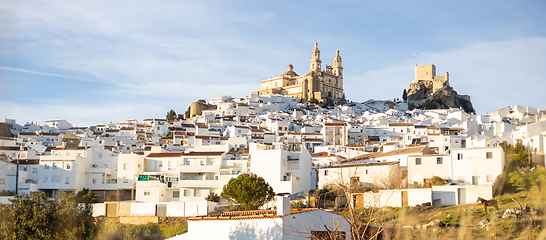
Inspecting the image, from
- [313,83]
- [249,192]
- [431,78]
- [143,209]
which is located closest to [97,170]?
[143,209]

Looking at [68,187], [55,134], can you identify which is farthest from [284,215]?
[55,134]

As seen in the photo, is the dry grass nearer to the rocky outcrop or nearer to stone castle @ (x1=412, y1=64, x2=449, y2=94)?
the rocky outcrop

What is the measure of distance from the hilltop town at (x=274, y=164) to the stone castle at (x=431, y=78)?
29.7 m

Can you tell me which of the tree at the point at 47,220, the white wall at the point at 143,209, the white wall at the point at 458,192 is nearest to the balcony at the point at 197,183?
the white wall at the point at 143,209

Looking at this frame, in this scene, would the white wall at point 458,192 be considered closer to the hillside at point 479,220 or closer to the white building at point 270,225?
the hillside at point 479,220

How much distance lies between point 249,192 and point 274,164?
3583 millimetres

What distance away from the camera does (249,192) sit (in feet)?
73.9

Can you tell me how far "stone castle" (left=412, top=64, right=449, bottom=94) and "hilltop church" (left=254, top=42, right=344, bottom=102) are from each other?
13.9 m

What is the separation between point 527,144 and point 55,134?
162 ft

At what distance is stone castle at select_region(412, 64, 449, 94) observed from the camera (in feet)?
267

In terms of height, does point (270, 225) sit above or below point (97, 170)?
below

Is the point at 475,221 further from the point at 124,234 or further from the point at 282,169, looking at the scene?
the point at 282,169

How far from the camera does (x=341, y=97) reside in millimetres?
87375

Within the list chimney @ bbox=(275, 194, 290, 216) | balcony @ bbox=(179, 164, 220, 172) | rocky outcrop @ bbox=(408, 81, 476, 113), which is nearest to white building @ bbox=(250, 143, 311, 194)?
balcony @ bbox=(179, 164, 220, 172)
